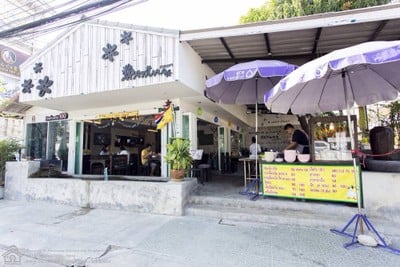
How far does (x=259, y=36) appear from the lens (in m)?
5.25

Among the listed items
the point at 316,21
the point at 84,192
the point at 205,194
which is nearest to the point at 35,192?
the point at 84,192

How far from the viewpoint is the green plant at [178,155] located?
521cm

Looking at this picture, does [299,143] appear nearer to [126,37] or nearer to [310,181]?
[310,181]

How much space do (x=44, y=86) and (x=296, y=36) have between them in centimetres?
696

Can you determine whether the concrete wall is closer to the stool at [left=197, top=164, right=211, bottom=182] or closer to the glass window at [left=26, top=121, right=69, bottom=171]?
the stool at [left=197, top=164, right=211, bottom=182]

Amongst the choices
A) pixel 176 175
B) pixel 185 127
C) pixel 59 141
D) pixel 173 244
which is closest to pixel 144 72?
pixel 185 127

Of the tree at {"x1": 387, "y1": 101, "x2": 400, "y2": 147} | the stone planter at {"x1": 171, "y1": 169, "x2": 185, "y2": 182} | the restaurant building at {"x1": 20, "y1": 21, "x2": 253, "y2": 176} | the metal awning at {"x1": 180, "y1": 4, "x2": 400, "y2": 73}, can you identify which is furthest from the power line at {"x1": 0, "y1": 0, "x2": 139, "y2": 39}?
the tree at {"x1": 387, "y1": 101, "x2": 400, "y2": 147}

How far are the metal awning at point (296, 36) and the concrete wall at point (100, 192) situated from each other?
3.34 metres

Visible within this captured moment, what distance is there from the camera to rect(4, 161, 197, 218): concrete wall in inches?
192

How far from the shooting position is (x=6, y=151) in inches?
286

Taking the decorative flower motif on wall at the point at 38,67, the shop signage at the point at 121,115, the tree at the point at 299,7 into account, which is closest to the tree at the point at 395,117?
the tree at the point at 299,7

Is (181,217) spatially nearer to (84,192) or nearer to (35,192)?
(84,192)

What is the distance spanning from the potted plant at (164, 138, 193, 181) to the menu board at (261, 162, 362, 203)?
1702mm

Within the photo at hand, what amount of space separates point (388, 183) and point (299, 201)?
1466 mm
